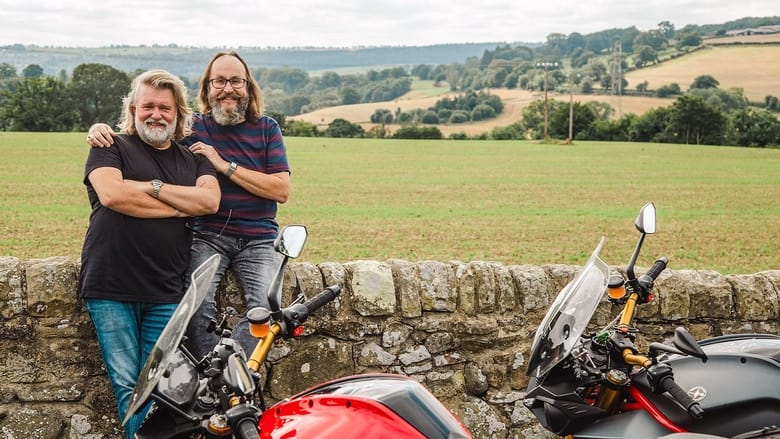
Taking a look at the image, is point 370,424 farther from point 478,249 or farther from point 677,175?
point 677,175

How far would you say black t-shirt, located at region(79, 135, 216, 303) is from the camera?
157 inches

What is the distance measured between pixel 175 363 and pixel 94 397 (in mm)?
2298

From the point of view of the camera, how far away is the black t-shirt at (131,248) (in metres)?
3.99

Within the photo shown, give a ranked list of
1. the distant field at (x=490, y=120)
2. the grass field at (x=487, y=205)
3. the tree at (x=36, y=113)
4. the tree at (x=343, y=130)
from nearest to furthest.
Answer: the grass field at (x=487, y=205), the tree at (x=36, y=113), the tree at (x=343, y=130), the distant field at (x=490, y=120)

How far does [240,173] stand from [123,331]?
1.09 metres

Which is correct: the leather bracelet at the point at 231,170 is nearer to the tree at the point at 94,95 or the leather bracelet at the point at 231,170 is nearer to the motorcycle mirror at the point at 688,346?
the motorcycle mirror at the point at 688,346

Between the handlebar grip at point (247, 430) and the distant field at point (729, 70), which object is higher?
the handlebar grip at point (247, 430)

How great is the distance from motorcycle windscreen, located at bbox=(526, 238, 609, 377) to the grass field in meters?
9.57

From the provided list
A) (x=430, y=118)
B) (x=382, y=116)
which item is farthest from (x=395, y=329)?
(x=430, y=118)

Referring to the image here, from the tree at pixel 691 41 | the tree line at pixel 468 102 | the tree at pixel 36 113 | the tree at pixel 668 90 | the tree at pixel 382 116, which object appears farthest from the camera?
the tree at pixel 691 41

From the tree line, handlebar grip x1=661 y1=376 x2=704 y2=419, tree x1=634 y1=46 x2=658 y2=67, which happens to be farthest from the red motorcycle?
tree x1=634 y1=46 x2=658 y2=67

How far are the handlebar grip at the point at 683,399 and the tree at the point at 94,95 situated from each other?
6458cm

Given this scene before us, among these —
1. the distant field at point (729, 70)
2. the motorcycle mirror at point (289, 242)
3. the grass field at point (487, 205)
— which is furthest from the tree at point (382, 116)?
the motorcycle mirror at point (289, 242)

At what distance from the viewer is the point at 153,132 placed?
420 centimetres
